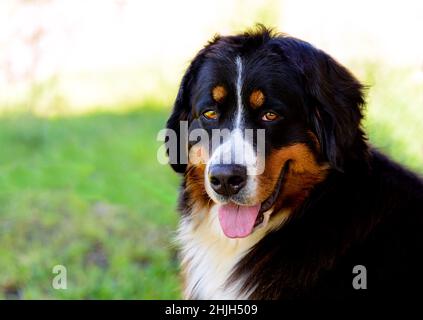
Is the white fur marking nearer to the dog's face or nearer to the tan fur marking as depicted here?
the dog's face

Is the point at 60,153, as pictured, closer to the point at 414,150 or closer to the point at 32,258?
the point at 32,258

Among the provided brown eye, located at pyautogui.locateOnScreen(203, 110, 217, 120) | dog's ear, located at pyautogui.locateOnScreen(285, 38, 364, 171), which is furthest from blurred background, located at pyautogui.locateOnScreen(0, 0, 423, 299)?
brown eye, located at pyautogui.locateOnScreen(203, 110, 217, 120)

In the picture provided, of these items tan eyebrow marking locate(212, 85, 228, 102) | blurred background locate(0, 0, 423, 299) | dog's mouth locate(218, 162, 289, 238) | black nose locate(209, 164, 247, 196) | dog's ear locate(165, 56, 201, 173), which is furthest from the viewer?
blurred background locate(0, 0, 423, 299)

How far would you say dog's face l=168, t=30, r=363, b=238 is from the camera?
10.9 feet

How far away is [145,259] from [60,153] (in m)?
3.18

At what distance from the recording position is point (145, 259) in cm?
560

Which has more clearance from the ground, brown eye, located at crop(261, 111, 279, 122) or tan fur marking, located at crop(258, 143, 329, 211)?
brown eye, located at crop(261, 111, 279, 122)

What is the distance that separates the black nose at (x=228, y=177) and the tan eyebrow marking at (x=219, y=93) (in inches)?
17.0

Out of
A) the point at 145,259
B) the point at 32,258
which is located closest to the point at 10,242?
the point at 32,258

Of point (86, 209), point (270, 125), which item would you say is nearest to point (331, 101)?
point (270, 125)

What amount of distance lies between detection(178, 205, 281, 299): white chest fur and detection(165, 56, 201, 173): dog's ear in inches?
12.9

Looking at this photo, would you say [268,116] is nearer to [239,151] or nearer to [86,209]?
[239,151]

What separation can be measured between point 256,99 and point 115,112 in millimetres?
6834

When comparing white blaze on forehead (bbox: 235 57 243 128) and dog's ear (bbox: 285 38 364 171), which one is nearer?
dog's ear (bbox: 285 38 364 171)
